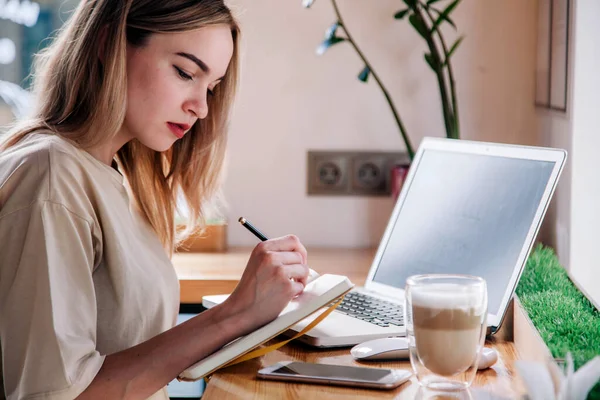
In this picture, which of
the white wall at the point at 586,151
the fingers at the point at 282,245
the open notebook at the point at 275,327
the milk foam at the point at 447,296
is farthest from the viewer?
the white wall at the point at 586,151

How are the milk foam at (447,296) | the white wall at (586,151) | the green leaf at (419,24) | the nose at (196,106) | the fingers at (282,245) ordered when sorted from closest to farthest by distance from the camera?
the milk foam at (447,296), the fingers at (282,245), the nose at (196,106), the white wall at (586,151), the green leaf at (419,24)

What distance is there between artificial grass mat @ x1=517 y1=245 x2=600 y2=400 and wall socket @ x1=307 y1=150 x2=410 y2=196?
66 centimetres

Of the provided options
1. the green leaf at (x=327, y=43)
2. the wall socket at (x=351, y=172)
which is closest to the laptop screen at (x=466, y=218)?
the green leaf at (x=327, y=43)

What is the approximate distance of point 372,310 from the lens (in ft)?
4.28

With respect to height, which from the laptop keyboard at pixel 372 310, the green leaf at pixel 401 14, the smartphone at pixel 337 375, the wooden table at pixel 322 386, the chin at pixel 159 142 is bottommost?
the wooden table at pixel 322 386

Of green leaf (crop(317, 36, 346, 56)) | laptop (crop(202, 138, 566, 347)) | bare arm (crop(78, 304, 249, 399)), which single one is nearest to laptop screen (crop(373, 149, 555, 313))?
laptop (crop(202, 138, 566, 347))

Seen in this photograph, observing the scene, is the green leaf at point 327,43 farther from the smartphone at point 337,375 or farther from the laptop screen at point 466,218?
the smartphone at point 337,375

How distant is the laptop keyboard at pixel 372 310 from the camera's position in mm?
1236

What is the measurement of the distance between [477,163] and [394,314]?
312 millimetres

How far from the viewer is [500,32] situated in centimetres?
210

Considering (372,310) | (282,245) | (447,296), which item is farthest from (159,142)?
(447,296)

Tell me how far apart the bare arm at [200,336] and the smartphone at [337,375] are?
86 millimetres

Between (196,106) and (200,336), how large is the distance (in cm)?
36

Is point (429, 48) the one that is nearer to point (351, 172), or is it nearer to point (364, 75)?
point (364, 75)
